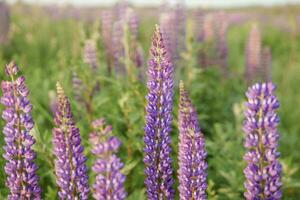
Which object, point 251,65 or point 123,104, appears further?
point 251,65

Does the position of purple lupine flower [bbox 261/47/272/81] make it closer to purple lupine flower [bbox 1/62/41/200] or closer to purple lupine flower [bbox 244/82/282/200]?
purple lupine flower [bbox 244/82/282/200]

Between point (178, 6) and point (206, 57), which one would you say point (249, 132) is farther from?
point (206, 57)

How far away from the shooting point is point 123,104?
4340 mm

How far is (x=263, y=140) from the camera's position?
2078 mm

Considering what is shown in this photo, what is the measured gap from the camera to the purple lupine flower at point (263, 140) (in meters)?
2.06

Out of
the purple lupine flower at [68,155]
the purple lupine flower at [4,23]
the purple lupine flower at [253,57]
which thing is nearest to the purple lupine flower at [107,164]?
the purple lupine flower at [68,155]

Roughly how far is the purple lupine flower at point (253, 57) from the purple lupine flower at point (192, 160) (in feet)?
16.4

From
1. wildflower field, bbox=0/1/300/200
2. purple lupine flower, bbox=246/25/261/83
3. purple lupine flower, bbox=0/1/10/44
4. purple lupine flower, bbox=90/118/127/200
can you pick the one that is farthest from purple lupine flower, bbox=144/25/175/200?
purple lupine flower, bbox=0/1/10/44

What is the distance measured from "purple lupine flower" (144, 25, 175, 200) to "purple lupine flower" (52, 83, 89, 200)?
1.32ft

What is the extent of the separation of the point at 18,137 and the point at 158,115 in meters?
0.64

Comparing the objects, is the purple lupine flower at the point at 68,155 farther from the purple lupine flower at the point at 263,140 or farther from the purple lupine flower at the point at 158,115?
the purple lupine flower at the point at 263,140

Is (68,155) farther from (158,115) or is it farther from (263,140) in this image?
(263,140)

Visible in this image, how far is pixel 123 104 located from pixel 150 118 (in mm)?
1922

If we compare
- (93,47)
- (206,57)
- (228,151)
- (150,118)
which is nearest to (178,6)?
(206,57)
